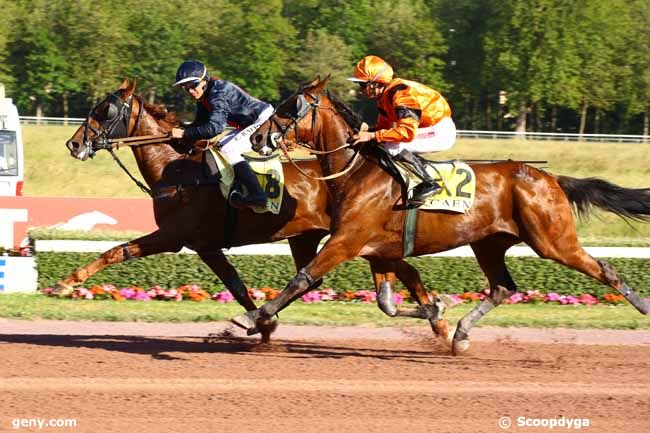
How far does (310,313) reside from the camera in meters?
10.2

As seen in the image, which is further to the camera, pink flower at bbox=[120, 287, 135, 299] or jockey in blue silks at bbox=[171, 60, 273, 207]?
pink flower at bbox=[120, 287, 135, 299]

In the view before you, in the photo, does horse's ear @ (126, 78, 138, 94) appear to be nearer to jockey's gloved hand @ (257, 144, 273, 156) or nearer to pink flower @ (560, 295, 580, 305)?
jockey's gloved hand @ (257, 144, 273, 156)

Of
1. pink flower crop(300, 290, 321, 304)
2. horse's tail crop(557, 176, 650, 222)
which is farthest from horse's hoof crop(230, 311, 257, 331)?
pink flower crop(300, 290, 321, 304)

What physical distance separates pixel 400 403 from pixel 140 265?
18.6 feet

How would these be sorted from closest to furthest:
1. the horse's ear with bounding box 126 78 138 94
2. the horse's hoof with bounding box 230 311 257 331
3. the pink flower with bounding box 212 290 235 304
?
the horse's hoof with bounding box 230 311 257 331
the horse's ear with bounding box 126 78 138 94
the pink flower with bounding box 212 290 235 304

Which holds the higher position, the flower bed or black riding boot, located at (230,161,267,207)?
black riding boot, located at (230,161,267,207)

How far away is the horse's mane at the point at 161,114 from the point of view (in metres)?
8.36

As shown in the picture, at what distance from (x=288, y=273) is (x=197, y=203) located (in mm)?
3524

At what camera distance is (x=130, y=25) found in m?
47.6

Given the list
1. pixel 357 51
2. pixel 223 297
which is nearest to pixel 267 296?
pixel 223 297

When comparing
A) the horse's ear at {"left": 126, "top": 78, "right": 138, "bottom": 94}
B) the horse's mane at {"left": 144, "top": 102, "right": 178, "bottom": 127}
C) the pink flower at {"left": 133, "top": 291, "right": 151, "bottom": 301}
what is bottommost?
the pink flower at {"left": 133, "top": 291, "right": 151, "bottom": 301}

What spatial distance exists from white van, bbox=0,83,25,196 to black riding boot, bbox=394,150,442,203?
10916 mm

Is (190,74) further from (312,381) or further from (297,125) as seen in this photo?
(312,381)

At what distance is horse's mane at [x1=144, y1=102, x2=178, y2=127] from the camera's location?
329 inches
